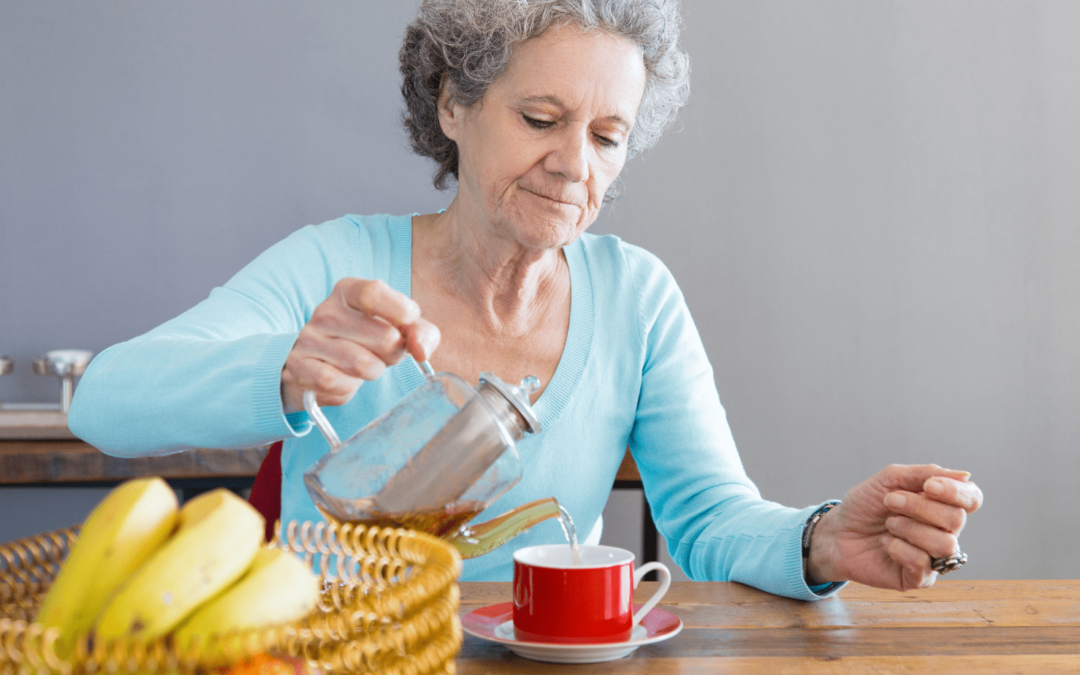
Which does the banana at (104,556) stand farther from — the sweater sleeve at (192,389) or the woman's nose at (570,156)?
the woman's nose at (570,156)

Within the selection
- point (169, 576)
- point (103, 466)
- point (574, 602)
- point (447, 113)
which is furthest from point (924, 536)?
point (103, 466)

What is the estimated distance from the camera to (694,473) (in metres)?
1.24

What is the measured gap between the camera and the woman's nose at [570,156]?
115cm

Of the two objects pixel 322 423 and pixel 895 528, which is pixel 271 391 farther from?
pixel 895 528

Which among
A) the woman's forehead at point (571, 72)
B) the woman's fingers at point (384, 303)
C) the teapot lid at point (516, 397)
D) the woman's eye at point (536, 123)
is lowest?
the teapot lid at point (516, 397)

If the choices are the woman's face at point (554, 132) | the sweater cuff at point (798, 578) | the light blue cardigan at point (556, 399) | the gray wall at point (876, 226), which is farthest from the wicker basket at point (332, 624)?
the gray wall at point (876, 226)

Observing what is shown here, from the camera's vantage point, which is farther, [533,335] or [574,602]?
[533,335]

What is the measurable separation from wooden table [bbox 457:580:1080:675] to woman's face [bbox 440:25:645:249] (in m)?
0.52

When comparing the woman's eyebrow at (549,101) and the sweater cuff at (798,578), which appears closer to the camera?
the sweater cuff at (798,578)

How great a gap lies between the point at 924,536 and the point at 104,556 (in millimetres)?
760

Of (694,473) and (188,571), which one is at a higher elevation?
(188,571)

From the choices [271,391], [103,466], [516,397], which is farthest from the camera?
[103,466]

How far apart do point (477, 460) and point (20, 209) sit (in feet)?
7.74

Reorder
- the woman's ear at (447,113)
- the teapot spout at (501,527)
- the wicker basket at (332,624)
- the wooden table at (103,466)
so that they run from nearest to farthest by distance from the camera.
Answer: the wicker basket at (332,624) < the teapot spout at (501,527) < the woman's ear at (447,113) < the wooden table at (103,466)
